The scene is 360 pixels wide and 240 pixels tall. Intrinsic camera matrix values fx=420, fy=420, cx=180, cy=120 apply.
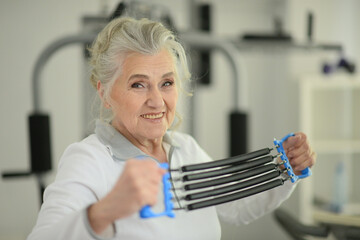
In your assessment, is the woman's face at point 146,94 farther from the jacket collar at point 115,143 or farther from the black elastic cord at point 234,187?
the black elastic cord at point 234,187

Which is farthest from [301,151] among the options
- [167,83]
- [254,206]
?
[167,83]

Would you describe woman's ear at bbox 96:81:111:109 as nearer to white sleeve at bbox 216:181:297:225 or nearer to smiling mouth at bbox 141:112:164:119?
smiling mouth at bbox 141:112:164:119

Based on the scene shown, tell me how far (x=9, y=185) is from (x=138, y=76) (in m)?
2.18

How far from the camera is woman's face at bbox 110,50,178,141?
0.81m

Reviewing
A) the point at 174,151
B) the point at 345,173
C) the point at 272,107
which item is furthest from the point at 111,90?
the point at 272,107

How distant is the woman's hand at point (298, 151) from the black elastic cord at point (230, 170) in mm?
117

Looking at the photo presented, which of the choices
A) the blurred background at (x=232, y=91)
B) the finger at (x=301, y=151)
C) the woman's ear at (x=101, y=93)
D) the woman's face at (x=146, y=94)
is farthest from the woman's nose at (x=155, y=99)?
the blurred background at (x=232, y=91)

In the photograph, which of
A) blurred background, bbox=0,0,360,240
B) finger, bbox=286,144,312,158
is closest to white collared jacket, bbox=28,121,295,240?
finger, bbox=286,144,312,158

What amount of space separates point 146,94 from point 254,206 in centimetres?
44

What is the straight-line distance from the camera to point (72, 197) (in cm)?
Result: 74

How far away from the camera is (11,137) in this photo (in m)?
2.65

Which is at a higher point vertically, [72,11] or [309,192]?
[72,11]

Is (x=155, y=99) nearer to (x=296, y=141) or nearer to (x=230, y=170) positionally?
(x=230, y=170)

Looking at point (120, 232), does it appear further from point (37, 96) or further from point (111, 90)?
point (37, 96)
